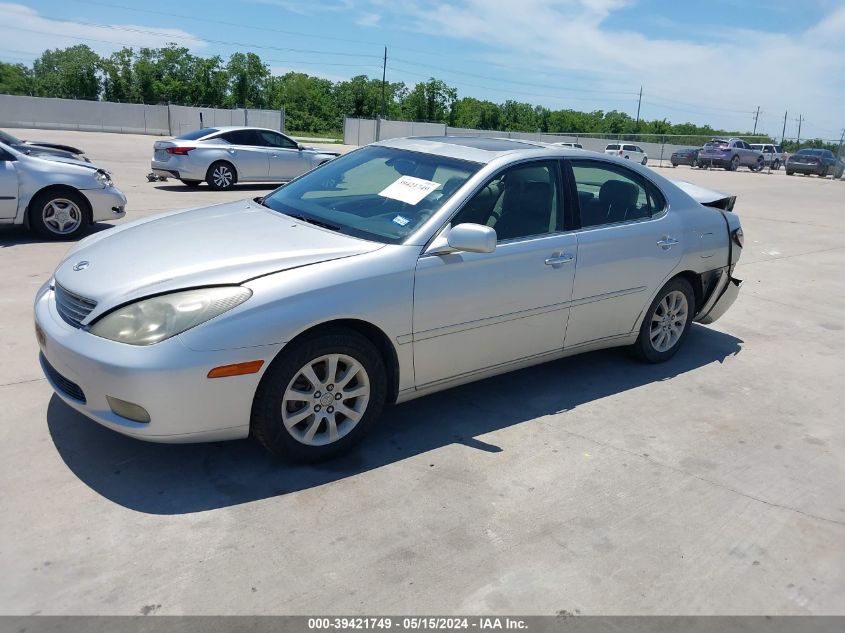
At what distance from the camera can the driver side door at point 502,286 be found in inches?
152

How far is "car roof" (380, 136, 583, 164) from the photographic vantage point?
14.5ft

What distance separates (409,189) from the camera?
424 cm

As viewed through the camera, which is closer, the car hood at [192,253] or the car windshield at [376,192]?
the car hood at [192,253]

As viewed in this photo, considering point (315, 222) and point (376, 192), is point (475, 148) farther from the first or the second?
point (315, 222)

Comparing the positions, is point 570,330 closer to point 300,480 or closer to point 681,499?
point 681,499

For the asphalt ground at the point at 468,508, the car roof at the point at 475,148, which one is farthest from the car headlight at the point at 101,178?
the car roof at the point at 475,148

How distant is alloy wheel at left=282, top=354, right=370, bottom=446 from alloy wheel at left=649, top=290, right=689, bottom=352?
265 cm

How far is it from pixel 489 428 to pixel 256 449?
1372mm

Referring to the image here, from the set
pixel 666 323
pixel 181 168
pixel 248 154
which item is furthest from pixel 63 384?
pixel 248 154

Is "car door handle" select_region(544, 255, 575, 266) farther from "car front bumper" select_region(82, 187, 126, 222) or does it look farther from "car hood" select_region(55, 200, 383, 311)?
"car front bumper" select_region(82, 187, 126, 222)

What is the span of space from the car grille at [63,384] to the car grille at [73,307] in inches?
10.9

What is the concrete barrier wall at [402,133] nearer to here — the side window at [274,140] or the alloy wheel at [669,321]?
the side window at [274,140]

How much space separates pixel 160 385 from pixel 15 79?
92.0 meters
